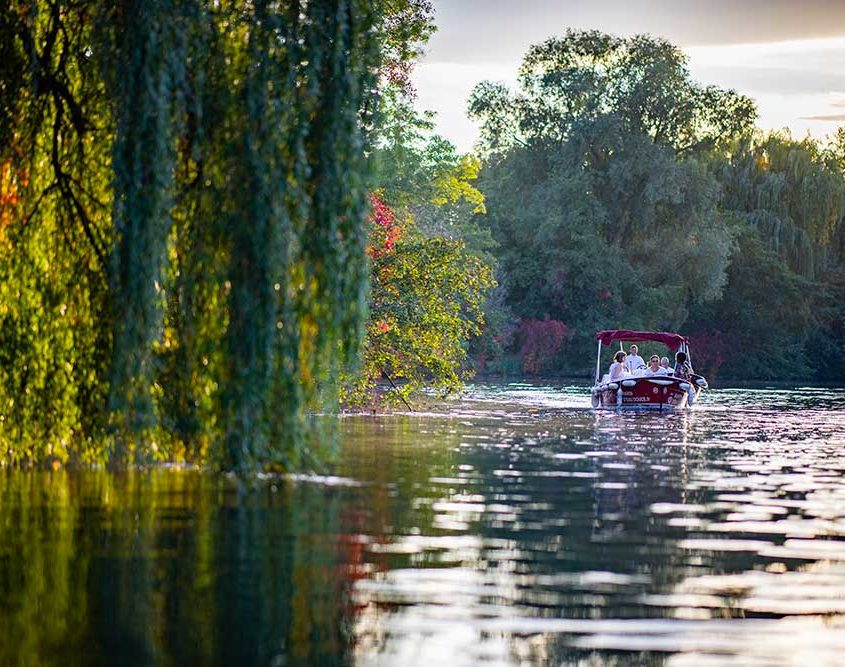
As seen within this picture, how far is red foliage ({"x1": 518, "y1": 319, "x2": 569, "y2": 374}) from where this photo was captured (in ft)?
250

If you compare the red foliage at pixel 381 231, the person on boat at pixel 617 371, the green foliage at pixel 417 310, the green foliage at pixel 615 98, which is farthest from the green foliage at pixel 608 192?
the green foliage at pixel 417 310

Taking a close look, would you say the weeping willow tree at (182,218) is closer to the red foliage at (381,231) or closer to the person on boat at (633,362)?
the red foliage at (381,231)

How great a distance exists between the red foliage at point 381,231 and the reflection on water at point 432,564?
10.5 meters

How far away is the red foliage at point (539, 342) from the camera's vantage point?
7625 cm

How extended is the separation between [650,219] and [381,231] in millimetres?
38973

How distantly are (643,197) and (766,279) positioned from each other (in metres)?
6.97

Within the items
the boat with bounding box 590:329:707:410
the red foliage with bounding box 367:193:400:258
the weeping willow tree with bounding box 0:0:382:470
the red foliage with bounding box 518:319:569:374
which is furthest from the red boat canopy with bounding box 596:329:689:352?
the weeping willow tree with bounding box 0:0:382:470

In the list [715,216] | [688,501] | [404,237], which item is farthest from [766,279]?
[688,501]

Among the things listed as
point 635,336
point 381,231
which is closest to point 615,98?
point 635,336

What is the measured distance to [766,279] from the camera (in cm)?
7812

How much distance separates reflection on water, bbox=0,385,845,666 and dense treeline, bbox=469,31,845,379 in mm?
48163

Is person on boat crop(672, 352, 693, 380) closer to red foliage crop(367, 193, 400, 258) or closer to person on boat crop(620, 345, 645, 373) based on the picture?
Answer: person on boat crop(620, 345, 645, 373)

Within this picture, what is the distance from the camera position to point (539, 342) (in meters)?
76.5

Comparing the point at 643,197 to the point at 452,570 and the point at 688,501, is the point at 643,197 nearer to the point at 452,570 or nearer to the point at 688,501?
the point at 688,501
